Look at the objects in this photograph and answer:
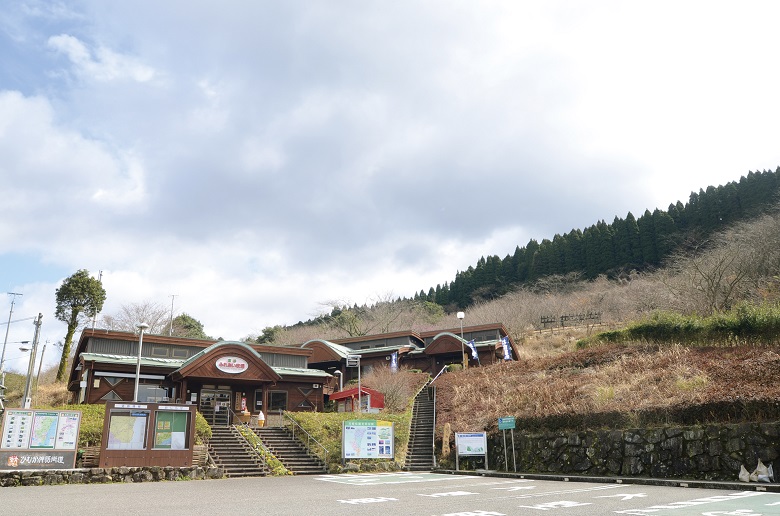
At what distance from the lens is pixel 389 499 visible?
1151cm

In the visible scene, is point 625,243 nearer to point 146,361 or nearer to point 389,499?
point 146,361

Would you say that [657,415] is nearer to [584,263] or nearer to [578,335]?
[578,335]

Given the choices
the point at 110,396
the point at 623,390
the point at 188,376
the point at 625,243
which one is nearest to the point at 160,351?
the point at 110,396

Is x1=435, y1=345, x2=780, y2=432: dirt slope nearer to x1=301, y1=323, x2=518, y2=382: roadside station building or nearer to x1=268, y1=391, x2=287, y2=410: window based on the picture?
x1=301, y1=323, x2=518, y2=382: roadside station building

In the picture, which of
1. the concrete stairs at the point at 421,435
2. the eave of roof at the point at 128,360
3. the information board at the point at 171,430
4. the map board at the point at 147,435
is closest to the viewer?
the map board at the point at 147,435

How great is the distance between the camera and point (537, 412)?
21.5 metres

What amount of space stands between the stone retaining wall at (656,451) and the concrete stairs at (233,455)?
A: 912cm

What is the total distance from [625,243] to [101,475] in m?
64.8

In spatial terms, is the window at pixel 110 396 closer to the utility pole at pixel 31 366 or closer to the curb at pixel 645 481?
the utility pole at pixel 31 366

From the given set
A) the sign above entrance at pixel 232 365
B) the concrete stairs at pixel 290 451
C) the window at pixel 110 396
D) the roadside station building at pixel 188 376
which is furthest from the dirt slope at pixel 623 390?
the window at pixel 110 396

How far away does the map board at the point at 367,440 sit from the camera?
20.7 metres

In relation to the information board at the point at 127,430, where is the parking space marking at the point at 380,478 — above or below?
below

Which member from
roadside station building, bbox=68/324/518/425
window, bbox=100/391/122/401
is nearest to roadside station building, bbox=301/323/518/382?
roadside station building, bbox=68/324/518/425

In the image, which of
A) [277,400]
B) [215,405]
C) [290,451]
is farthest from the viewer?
[277,400]
